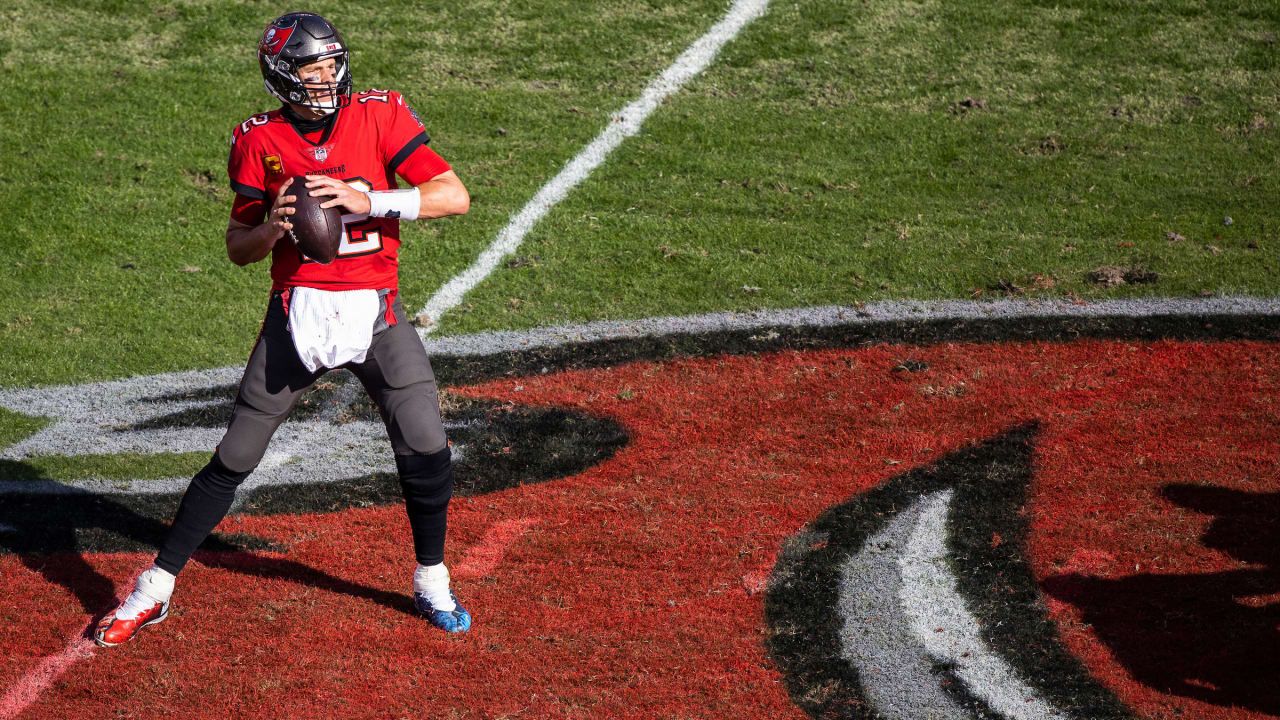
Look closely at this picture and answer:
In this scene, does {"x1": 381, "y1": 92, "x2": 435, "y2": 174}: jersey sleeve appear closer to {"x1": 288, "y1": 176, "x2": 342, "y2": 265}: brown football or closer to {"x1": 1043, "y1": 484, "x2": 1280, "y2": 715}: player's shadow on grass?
{"x1": 288, "y1": 176, "x2": 342, "y2": 265}: brown football

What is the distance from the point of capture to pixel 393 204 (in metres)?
4.14

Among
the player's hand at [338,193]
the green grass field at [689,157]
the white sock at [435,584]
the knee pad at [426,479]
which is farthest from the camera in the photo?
the green grass field at [689,157]

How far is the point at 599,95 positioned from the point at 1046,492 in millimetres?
5962

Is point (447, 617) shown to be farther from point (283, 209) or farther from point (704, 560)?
point (283, 209)

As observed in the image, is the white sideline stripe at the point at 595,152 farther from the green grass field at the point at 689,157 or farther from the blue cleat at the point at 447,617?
the blue cleat at the point at 447,617

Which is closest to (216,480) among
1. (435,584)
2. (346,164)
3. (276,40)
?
(435,584)

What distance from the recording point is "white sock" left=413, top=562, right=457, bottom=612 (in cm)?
448

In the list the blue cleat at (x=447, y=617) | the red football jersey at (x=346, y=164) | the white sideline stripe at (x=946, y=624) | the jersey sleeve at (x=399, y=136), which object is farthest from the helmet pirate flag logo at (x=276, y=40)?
the white sideline stripe at (x=946, y=624)

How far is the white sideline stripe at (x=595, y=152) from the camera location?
26.3 feet

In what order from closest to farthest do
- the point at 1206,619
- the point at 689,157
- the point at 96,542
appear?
the point at 1206,619 → the point at 96,542 → the point at 689,157

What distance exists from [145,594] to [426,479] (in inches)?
44.1

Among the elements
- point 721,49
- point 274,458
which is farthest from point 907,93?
point 274,458

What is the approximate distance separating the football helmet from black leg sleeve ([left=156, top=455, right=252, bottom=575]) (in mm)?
1323

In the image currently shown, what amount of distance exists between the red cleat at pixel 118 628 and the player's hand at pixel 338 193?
167cm
